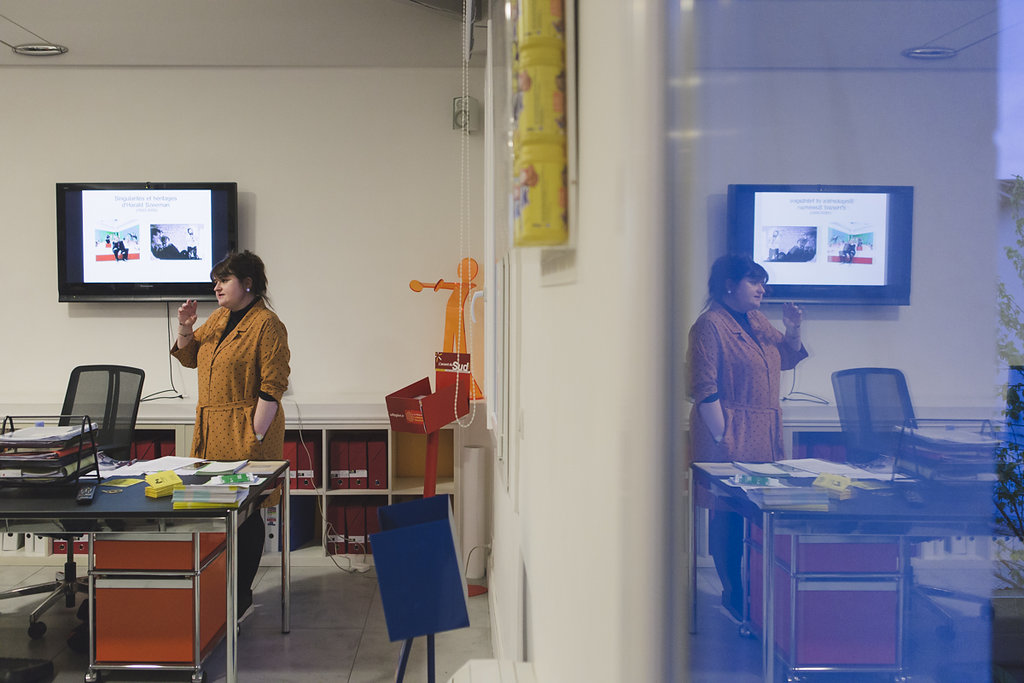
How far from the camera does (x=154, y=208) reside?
15.6ft

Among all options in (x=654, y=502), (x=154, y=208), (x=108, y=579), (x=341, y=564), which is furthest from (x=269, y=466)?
(x=654, y=502)

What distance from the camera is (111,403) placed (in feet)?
12.6

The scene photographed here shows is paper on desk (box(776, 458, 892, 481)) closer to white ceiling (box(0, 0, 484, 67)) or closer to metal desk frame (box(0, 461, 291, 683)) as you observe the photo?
metal desk frame (box(0, 461, 291, 683))

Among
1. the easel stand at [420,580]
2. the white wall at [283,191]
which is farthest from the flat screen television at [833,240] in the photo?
the white wall at [283,191]

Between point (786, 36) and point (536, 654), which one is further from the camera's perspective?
point (536, 654)

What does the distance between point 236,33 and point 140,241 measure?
→ 4.77ft

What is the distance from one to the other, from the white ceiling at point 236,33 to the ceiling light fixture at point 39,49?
0.04 metres

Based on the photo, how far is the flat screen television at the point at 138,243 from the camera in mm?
4750

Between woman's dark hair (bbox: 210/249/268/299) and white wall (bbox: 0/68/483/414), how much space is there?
1.36 m

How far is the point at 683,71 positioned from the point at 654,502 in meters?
0.35

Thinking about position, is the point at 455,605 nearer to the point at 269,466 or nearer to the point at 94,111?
the point at 269,466

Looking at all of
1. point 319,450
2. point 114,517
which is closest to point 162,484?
point 114,517

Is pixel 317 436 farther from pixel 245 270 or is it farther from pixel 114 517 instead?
pixel 114 517

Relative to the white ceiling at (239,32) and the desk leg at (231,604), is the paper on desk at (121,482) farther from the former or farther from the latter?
the white ceiling at (239,32)
